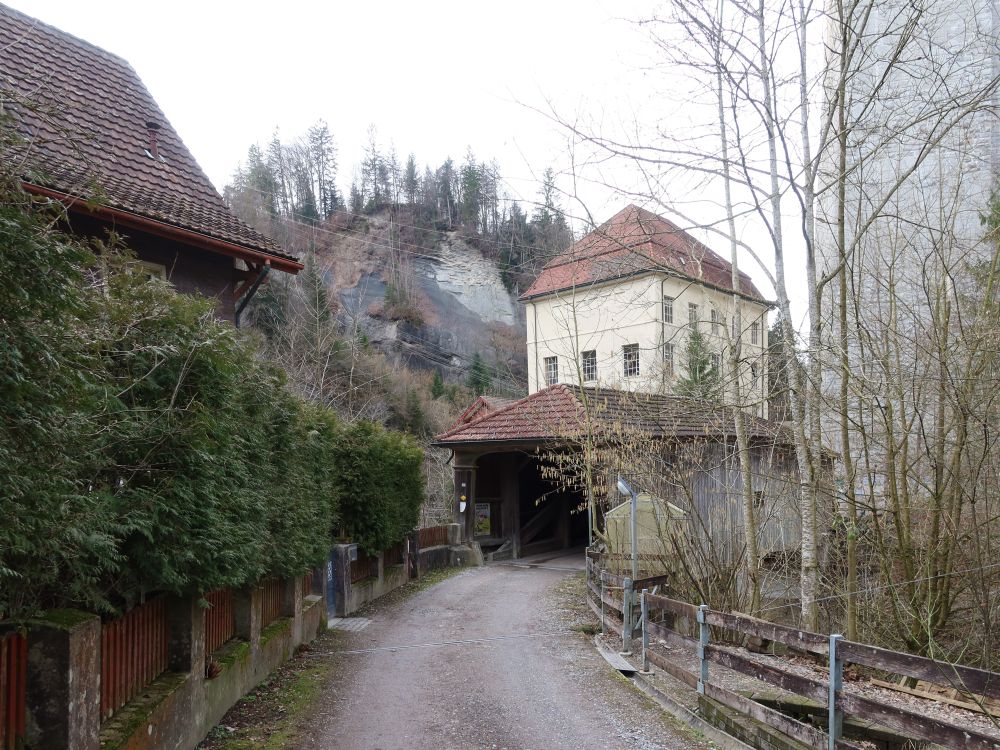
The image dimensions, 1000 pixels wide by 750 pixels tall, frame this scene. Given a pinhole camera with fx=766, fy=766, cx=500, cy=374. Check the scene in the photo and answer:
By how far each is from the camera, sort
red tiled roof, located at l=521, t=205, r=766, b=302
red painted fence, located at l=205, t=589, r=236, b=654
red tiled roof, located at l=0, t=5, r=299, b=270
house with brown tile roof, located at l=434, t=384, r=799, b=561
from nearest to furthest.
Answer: red painted fence, located at l=205, t=589, r=236, b=654 → red tiled roof, located at l=521, t=205, r=766, b=302 → red tiled roof, located at l=0, t=5, r=299, b=270 → house with brown tile roof, located at l=434, t=384, r=799, b=561

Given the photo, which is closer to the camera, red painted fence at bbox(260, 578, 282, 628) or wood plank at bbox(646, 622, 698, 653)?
wood plank at bbox(646, 622, 698, 653)

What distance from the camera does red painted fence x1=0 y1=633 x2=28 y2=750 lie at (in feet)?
11.9

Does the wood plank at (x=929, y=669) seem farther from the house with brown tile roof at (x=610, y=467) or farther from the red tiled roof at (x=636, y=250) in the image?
the red tiled roof at (x=636, y=250)

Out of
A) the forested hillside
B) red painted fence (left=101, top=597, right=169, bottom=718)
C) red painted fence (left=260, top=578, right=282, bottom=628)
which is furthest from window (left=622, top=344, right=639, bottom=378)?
the forested hillside

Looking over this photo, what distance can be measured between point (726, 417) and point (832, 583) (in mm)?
2630

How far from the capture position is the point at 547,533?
870 inches

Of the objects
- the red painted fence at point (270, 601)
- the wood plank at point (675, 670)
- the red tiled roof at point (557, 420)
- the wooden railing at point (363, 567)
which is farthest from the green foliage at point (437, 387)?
the wood plank at point (675, 670)

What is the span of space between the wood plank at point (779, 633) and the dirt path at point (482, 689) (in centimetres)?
96

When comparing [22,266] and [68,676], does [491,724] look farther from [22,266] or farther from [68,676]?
[22,266]

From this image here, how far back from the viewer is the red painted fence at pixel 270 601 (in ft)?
26.5

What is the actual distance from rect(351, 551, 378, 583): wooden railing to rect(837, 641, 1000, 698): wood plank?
870 centimetres

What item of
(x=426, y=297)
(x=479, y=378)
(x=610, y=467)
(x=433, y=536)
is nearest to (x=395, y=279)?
(x=426, y=297)

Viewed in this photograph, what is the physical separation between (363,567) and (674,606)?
7.06 m

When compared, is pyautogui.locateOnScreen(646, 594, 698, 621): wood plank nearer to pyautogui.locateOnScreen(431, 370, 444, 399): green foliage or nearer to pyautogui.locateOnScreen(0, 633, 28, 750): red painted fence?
pyautogui.locateOnScreen(0, 633, 28, 750): red painted fence
